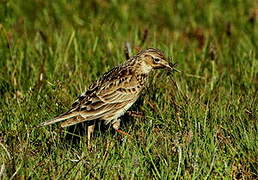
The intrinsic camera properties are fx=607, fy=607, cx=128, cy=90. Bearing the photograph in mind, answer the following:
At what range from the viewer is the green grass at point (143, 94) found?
509 centimetres

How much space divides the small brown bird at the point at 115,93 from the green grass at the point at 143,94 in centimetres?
20

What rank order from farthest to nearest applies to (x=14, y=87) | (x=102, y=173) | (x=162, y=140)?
(x=14, y=87) < (x=162, y=140) < (x=102, y=173)

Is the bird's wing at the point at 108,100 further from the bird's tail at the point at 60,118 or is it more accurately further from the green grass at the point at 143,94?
the green grass at the point at 143,94

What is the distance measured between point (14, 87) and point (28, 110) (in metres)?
1.03

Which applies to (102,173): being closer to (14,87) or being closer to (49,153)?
(49,153)

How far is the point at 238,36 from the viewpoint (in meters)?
9.01

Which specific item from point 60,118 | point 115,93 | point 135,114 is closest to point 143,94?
point 135,114

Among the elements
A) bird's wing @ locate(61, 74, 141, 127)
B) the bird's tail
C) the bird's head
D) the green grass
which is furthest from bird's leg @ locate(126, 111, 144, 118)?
the bird's tail

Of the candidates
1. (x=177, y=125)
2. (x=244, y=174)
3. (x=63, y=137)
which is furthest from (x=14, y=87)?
(x=244, y=174)

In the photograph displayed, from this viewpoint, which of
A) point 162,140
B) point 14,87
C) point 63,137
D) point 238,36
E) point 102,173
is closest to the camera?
point 102,173

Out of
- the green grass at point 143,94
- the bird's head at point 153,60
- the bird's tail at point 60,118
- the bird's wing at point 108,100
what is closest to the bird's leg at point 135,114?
the green grass at point 143,94

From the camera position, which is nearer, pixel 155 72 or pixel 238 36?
pixel 155 72

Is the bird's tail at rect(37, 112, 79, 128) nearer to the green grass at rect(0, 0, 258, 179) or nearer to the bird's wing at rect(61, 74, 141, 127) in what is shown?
the bird's wing at rect(61, 74, 141, 127)

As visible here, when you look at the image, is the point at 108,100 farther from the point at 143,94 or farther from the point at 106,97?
the point at 143,94
